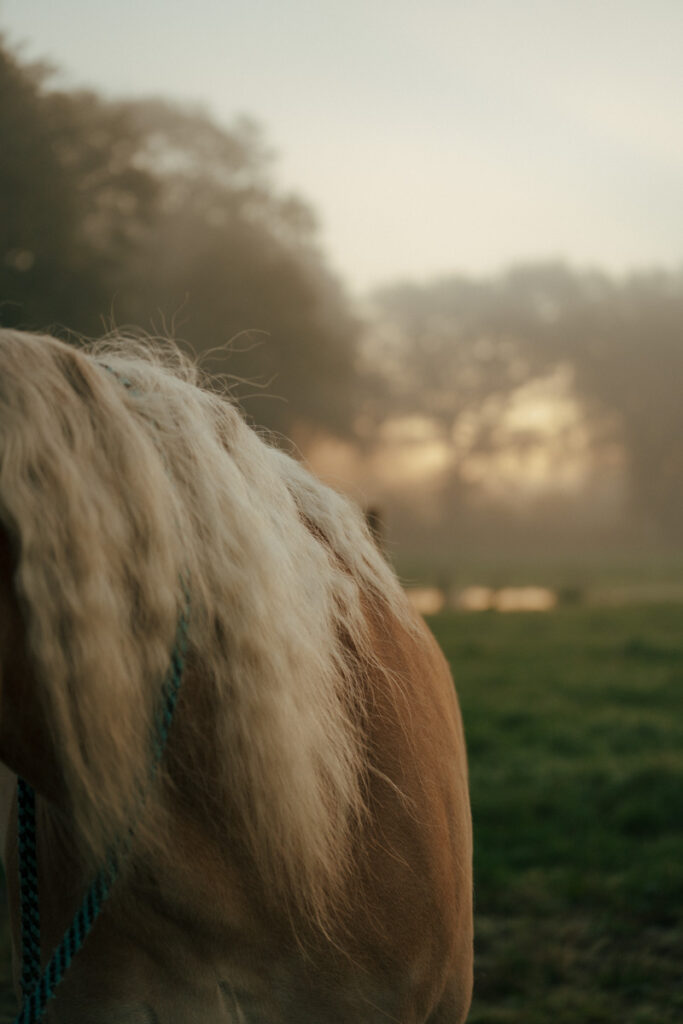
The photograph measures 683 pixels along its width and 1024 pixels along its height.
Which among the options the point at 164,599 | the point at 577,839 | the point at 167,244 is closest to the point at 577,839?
the point at 577,839

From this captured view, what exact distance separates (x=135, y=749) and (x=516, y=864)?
11.8ft

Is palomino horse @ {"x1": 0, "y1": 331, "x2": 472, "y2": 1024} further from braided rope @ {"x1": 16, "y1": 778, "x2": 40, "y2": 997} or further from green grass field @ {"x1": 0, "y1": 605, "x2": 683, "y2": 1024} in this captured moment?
green grass field @ {"x1": 0, "y1": 605, "x2": 683, "y2": 1024}

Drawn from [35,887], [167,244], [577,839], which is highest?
[167,244]

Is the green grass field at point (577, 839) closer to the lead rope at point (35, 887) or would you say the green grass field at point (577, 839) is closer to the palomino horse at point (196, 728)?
the palomino horse at point (196, 728)

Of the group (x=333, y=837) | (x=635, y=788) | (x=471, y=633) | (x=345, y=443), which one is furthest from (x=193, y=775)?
(x=345, y=443)

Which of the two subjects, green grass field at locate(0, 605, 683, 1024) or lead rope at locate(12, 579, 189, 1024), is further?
green grass field at locate(0, 605, 683, 1024)

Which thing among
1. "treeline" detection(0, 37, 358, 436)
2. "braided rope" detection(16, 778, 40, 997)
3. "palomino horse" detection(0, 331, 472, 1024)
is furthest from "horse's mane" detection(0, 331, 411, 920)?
"treeline" detection(0, 37, 358, 436)

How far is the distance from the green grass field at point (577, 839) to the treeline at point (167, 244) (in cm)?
230

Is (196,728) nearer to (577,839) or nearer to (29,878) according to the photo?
(29,878)

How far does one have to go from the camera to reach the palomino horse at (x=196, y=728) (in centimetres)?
99

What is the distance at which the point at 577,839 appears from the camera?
4348 mm

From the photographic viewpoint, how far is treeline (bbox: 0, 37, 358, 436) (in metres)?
4.59

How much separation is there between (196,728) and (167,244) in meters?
8.07

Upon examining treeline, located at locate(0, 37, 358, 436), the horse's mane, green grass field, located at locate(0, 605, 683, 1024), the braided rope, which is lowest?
green grass field, located at locate(0, 605, 683, 1024)
